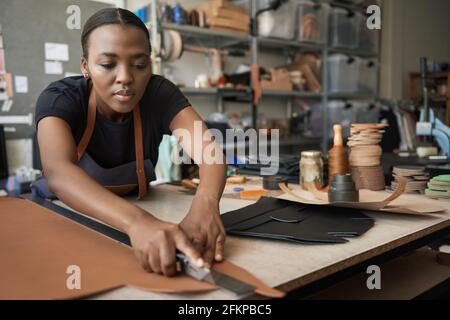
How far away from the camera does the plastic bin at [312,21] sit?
13.5 feet

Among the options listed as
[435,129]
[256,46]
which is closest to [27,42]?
[256,46]

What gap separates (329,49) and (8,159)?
3317 mm

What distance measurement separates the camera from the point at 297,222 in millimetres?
910

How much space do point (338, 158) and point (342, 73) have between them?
3.47 m

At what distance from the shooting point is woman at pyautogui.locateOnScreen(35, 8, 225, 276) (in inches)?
27.9

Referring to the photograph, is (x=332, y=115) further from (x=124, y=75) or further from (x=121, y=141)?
(x=124, y=75)

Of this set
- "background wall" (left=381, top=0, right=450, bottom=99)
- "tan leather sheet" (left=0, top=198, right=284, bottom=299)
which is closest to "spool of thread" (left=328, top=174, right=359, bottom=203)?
"tan leather sheet" (left=0, top=198, right=284, bottom=299)

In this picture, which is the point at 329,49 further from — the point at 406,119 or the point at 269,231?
the point at 269,231

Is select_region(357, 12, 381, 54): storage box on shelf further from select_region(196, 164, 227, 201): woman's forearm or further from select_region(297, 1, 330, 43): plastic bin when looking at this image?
select_region(196, 164, 227, 201): woman's forearm

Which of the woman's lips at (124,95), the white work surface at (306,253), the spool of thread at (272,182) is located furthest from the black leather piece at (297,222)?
the woman's lips at (124,95)

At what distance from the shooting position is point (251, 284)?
0.58 metres

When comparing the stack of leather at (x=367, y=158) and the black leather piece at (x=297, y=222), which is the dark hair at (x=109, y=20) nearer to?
the black leather piece at (x=297, y=222)

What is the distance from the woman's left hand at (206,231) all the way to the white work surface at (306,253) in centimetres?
3

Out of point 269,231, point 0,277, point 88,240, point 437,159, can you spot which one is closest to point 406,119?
point 437,159
